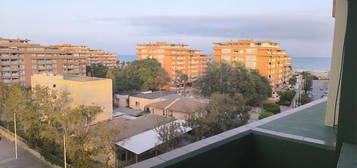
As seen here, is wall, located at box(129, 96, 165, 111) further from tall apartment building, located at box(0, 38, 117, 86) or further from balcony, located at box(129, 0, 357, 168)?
tall apartment building, located at box(0, 38, 117, 86)

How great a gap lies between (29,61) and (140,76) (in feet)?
42.7

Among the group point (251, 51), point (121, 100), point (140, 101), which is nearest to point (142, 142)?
point (140, 101)

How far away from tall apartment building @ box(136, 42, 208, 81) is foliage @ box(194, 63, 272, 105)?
14059mm

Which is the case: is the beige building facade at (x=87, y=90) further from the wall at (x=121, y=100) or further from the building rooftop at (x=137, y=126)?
the wall at (x=121, y=100)

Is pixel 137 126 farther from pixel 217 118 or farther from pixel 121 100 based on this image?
pixel 121 100

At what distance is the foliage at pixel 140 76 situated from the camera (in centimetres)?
2098

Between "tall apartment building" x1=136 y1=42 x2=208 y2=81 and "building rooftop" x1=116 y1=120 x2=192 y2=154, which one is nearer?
"building rooftop" x1=116 y1=120 x2=192 y2=154

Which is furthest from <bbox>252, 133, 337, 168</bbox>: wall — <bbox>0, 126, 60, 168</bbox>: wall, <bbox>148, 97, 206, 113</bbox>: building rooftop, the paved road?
<bbox>148, 97, 206, 113</bbox>: building rooftop

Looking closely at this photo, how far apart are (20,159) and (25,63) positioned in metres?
19.7

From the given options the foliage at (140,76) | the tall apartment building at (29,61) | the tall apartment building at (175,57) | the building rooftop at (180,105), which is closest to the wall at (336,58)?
the building rooftop at (180,105)

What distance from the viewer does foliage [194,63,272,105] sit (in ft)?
51.9

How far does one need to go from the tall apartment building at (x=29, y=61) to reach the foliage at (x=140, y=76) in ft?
30.1

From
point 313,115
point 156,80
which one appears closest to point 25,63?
point 156,80

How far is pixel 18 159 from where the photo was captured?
29.6ft
